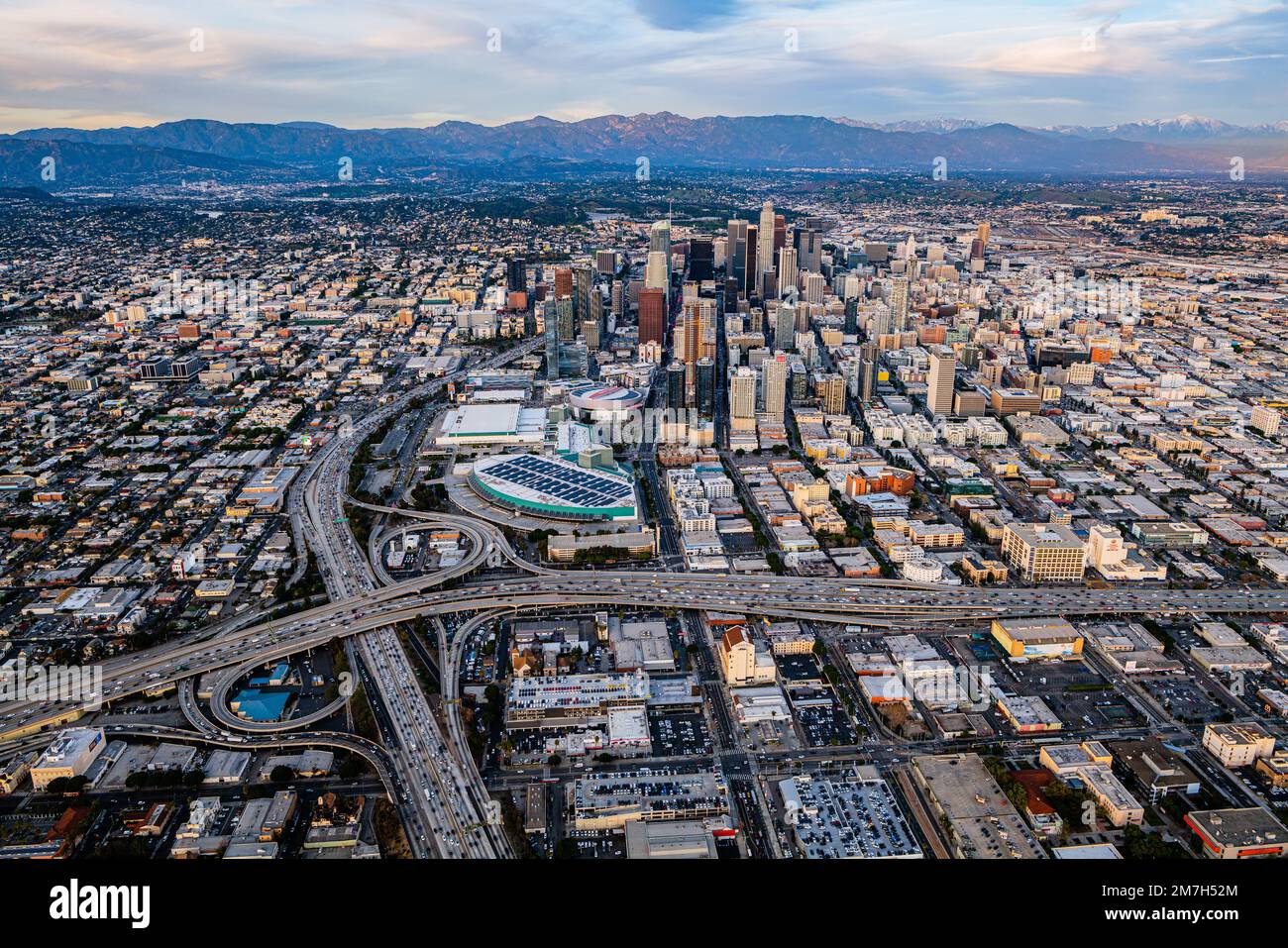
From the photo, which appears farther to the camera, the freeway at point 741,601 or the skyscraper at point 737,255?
the skyscraper at point 737,255

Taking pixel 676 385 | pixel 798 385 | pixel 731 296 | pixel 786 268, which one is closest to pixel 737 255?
pixel 786 268

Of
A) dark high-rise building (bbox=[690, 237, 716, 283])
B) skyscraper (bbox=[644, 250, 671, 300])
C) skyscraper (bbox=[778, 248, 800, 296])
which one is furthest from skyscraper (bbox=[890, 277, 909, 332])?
dark high-rise building (bbox=[690, 237, 716, 283])

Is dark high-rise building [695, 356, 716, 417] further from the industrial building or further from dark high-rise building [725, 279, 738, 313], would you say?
dark high-rise building [725, 279, 738, 313]

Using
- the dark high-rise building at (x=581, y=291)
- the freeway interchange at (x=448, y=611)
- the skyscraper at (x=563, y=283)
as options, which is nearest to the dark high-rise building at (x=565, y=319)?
the dark high-rise building at (x=581, y=291)

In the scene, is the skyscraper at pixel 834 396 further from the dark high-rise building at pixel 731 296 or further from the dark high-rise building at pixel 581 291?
the dark high-rise building at pixel 731 296

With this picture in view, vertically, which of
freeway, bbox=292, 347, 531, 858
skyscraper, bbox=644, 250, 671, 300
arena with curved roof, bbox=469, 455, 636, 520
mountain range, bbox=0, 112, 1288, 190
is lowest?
freeway, bbox=292, 347, 531, 858

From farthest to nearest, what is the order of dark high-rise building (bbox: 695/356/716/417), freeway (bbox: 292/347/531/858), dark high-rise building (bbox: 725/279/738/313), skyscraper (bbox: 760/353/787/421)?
dark high-rise building (bbox: 725/279/738/313)
dark high-rise building (bbox: 695/356/716/417)
skyscraper (bbox: 760/353/787/421)
freeway (bbox: 292/347/531/858)
